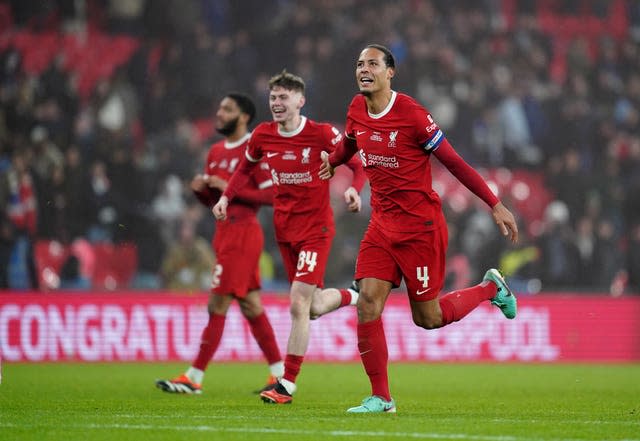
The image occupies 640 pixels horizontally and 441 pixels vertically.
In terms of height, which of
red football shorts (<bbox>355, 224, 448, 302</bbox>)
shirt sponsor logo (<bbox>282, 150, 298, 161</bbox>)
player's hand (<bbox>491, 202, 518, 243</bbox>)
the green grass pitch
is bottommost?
the green grass pitch

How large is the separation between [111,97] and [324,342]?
235 inches

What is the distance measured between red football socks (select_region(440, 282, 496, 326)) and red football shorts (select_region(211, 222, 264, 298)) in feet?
9.22

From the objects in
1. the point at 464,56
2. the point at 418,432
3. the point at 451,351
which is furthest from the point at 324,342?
the point at 418,432

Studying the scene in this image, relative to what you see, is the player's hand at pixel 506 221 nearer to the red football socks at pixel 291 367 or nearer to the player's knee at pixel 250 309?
the red football socks at pixel 291 367

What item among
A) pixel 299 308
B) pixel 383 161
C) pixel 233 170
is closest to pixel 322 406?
pixel 299 308

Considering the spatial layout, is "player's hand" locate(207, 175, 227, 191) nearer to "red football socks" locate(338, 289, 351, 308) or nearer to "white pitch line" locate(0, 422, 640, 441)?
A: "red football socks" locate(338, 289, 351, 308)

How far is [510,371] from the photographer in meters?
15.0

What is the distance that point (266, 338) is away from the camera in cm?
1099

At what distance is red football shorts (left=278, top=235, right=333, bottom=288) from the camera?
379 inches

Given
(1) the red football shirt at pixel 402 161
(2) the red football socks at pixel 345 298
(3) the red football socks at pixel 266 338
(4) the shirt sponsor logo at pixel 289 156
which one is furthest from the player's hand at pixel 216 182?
(1) the red football shirt at pixel 402 161

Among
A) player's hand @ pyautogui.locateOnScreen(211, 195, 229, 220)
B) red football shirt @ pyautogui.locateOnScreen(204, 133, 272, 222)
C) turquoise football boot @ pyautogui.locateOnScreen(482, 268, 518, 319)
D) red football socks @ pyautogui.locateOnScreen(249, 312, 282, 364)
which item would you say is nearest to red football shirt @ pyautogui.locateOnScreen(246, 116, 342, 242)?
player's hand @ pyautogui.locateOnScreen(211, 195, 229, 220)

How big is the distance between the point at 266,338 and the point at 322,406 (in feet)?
6.97

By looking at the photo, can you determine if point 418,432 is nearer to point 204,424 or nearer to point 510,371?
point 204,424

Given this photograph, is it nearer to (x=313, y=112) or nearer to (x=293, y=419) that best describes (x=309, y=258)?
(x=293, y=419)
